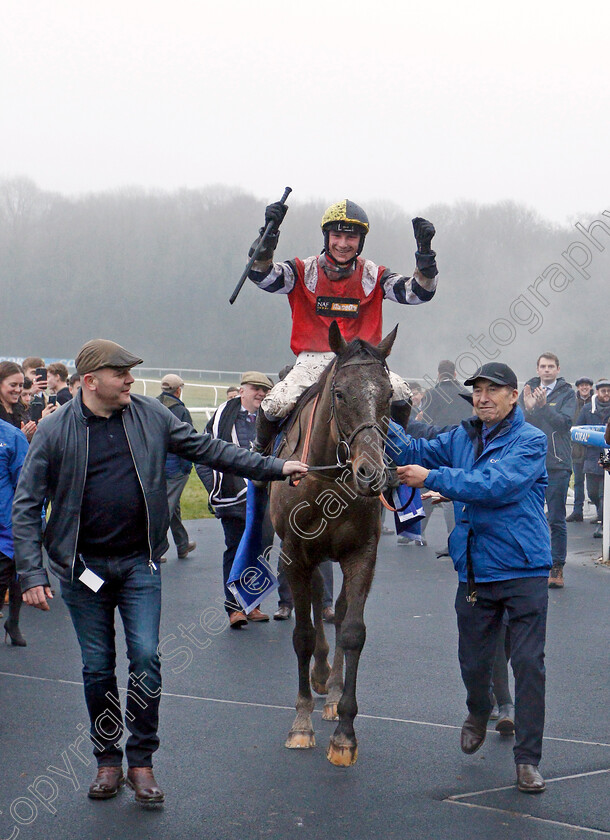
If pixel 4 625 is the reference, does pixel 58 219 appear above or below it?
above

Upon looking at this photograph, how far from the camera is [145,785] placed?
4438 mm

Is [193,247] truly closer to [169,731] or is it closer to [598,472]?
[598,472]

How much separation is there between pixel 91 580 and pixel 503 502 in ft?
6.57

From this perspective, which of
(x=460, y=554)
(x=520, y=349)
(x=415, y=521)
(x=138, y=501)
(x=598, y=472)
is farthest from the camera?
(x=520, y=349)

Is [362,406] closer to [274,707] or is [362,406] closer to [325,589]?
[274,707]

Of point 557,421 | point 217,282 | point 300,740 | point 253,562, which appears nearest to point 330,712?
point 300,740

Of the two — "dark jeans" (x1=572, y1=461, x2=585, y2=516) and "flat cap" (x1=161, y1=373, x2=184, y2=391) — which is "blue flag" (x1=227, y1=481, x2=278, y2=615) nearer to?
"flat cap" (x1=161, y1=373, x2=184, y2=391)

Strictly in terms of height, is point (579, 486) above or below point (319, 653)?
below

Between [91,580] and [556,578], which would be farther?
[556,578]

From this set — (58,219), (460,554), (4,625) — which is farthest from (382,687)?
(58,219)

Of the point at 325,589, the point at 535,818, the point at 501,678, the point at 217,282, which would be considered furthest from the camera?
the point at 217,282

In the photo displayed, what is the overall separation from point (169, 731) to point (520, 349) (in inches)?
1459

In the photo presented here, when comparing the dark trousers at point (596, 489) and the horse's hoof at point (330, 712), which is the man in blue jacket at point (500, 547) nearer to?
the horse's hoof at point (330, 712)

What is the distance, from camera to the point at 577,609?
882 cm
